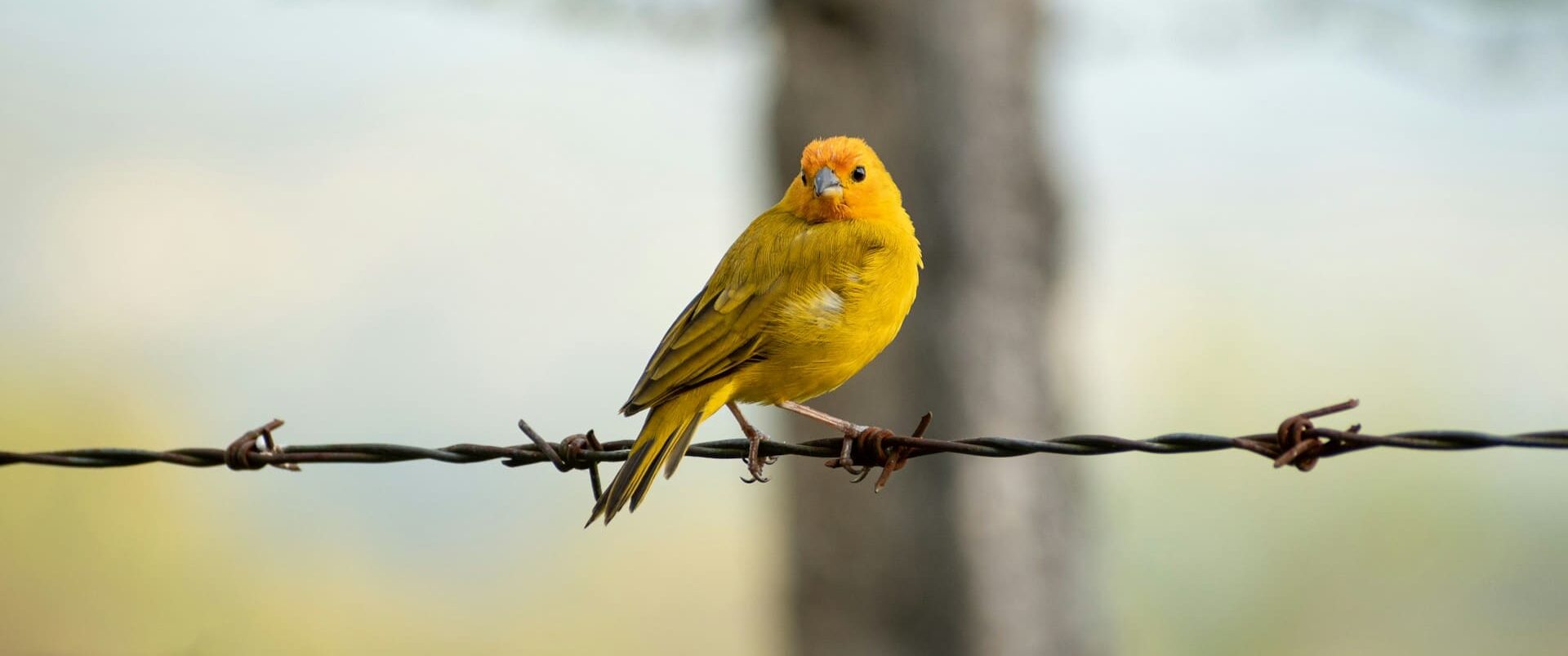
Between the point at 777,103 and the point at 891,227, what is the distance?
4.69 meters

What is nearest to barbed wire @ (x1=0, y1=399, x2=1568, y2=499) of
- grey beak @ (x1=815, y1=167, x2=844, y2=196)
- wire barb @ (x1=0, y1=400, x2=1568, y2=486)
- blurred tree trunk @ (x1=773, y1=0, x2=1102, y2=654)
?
wire barb @ (x1=0, y1=400, x2=1568, y2=486)

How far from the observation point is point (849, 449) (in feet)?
12.7

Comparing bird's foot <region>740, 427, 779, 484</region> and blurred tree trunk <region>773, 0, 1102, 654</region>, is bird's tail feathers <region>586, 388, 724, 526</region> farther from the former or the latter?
blurred tree trunk <region>773, 0, 1102, 654</region>

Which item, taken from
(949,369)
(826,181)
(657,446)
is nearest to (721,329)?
(657,446)

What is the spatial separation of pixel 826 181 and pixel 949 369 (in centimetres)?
420

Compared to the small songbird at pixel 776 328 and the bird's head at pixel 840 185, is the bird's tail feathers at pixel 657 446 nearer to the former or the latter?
the small songbird at pixel 776 328

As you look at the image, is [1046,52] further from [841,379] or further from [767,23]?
[841,379]

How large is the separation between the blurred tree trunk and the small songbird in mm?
4157

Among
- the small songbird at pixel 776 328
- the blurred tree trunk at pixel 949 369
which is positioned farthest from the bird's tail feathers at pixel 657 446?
the blurred tree trunk at pixel 949 369

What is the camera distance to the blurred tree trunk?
899 cm

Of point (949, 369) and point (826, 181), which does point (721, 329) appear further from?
point (949, 369)

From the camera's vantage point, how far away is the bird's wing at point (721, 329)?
4312 millimetres

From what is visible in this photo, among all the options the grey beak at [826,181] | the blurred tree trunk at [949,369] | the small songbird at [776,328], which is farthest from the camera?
the blurred tree trunk at [949,369]

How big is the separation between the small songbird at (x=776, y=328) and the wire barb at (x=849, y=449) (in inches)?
6.3
